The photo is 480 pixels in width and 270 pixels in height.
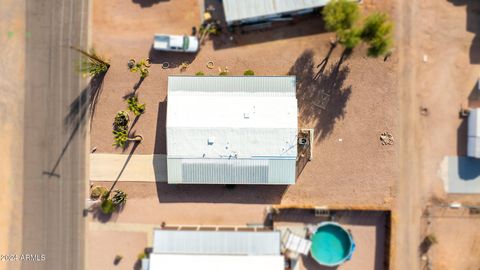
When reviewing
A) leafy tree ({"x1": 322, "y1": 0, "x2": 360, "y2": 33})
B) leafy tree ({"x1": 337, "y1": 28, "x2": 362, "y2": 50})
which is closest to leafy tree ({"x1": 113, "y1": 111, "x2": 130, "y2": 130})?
leafy tree ({"x1": 322, "y1": 0, "x2": 360, "y2": 33})

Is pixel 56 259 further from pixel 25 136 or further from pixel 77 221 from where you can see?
Answer: pixel 25 136

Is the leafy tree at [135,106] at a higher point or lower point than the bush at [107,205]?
higher

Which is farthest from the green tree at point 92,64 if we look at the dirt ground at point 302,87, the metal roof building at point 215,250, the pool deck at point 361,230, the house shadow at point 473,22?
the house shadow at point 473,22

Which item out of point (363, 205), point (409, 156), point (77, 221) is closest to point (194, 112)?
point (77, 221)

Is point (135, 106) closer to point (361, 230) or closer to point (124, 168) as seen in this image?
point (124, 168)

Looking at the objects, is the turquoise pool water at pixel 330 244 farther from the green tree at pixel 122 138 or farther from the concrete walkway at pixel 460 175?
the green tree at pixel 122 138
